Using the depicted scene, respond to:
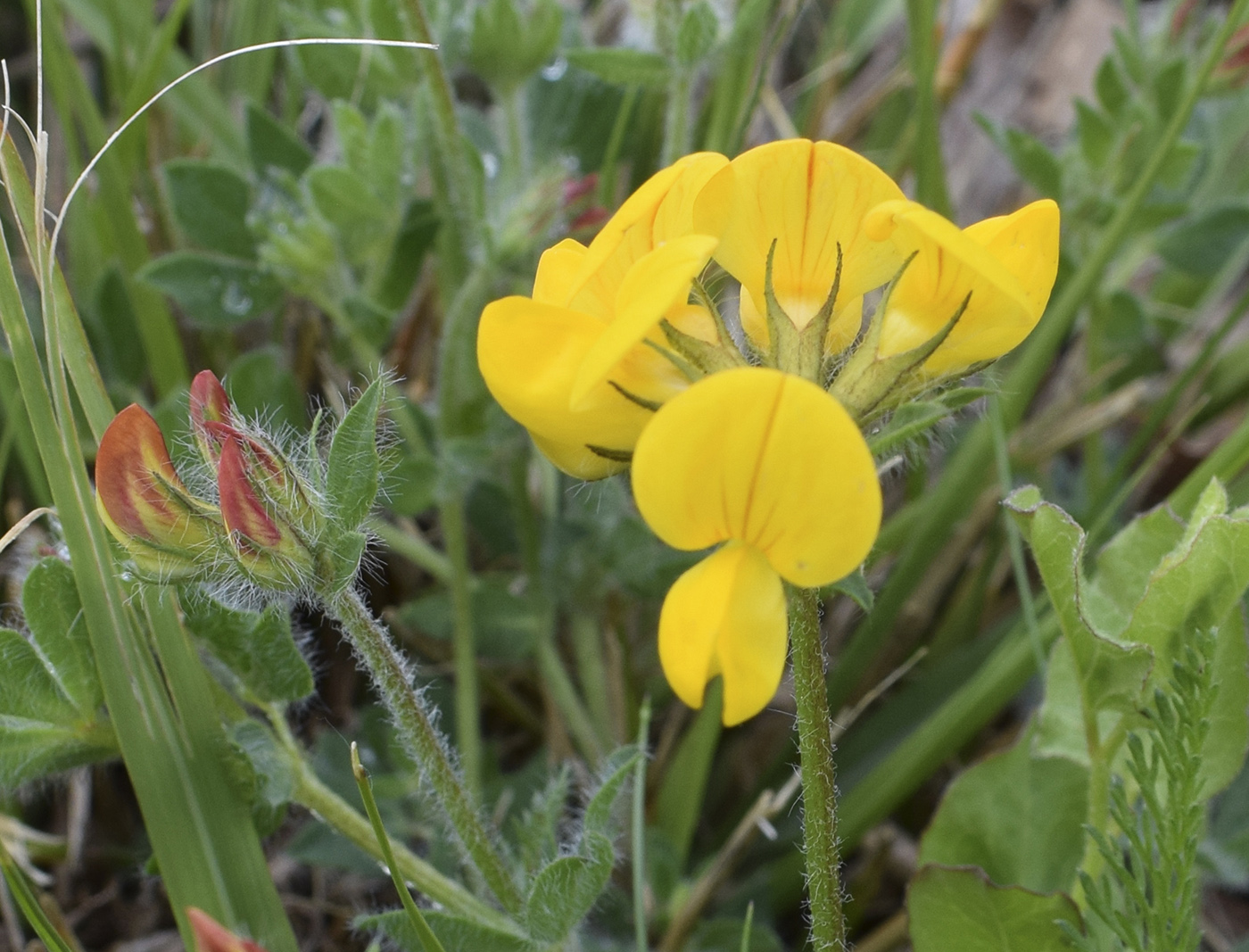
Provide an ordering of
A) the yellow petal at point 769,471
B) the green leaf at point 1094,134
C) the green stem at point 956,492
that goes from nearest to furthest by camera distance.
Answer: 1. the yellow petal at point 769,471
2. the green stem at point 956,492
3. the green leaf at point 1094,134

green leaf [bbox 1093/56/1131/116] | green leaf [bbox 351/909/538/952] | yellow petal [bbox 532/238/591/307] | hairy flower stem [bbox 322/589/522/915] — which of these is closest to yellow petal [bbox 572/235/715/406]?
yellow petal [bbox 532/238/591/307]

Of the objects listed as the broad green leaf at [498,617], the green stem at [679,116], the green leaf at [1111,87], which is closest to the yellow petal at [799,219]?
the green stem at [679,116]

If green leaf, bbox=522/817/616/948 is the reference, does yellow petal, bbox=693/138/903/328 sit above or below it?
above

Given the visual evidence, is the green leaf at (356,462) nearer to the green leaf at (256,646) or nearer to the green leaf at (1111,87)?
the green leaf at (256,646)

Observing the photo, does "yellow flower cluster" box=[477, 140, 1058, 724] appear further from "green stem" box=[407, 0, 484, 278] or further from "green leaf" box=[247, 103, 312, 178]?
"green leaf" box=[247, 103, 312, 178]

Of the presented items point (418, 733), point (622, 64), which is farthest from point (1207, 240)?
point (418, 733)

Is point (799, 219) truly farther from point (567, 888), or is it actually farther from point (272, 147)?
point (272, 147)
